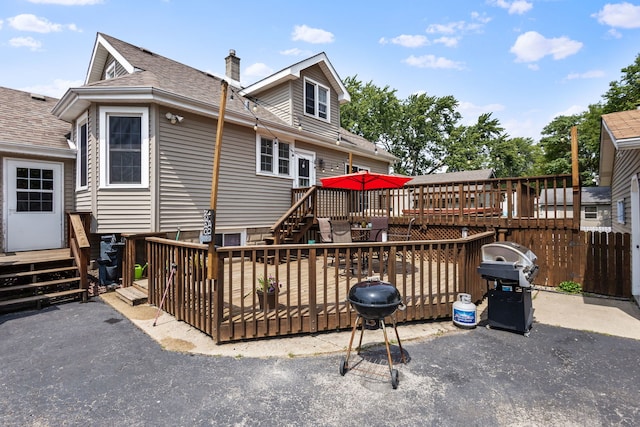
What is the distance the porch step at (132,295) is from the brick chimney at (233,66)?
9213 mm

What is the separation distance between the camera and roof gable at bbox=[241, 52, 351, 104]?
36.3ft

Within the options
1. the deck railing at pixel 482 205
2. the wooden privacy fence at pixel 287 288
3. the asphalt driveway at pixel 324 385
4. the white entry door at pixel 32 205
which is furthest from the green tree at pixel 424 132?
the asphalt driveway at pixel 324 385

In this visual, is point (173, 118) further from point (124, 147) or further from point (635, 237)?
point (635, 237)

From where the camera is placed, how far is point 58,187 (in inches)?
314

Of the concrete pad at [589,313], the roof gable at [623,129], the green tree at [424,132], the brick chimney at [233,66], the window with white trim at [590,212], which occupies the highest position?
the green tree at [424,132]

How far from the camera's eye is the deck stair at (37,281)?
5.20 metres

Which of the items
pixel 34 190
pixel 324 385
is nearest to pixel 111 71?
pixel 34 190

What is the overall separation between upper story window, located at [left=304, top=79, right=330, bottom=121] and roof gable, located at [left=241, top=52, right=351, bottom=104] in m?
0.54

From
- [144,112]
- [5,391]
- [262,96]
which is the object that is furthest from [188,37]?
[5,391]

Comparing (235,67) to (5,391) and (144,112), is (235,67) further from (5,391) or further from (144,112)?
(5,391)

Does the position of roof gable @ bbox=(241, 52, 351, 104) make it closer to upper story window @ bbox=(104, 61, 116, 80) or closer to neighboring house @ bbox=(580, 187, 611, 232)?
upper story window @ bbox=(104, 61, 116, 80)

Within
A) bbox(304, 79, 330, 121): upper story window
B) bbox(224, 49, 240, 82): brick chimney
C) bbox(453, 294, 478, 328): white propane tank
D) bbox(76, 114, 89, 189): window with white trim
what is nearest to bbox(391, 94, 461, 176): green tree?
bbox(304, 79, 330, 121): upper story window

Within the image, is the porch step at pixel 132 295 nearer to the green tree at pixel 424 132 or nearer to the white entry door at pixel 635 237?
the white entry door at pixel 635 237

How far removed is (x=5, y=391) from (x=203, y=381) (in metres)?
1.76
